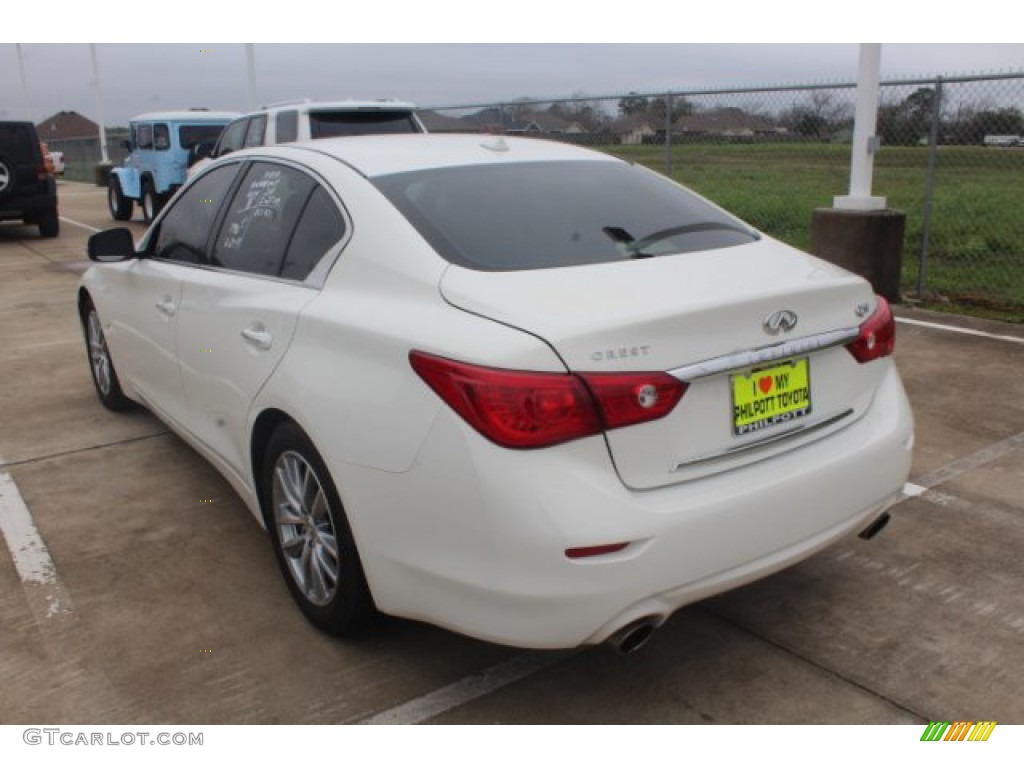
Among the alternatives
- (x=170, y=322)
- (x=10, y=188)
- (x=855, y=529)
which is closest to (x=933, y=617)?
(x=855, y=529)

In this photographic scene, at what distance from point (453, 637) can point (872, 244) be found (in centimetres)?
616

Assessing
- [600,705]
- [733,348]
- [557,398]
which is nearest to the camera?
[557,398]

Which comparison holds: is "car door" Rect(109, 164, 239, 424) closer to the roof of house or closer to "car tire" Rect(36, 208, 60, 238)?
the roof of house

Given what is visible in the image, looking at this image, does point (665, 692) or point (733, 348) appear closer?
point (733, 348)

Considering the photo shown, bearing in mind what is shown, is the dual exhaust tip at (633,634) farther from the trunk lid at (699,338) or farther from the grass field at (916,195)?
the grass field at (916,195)

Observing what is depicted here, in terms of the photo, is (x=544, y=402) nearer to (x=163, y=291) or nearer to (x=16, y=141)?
(x=163, y=291)

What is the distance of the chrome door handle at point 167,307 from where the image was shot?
3924 millimetres

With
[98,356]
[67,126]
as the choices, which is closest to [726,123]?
[98,356]

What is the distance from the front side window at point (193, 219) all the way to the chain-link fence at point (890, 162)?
6209mm

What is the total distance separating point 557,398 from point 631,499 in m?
0.31

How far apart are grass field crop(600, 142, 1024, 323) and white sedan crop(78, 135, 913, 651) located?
573 centimetres

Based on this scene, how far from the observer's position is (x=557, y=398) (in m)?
2.24

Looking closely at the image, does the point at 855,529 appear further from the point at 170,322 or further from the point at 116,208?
the point at 116,208

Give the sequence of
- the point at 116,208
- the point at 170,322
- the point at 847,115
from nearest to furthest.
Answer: the point at 170,322 < the point at 847,115 < the point at 116,208
